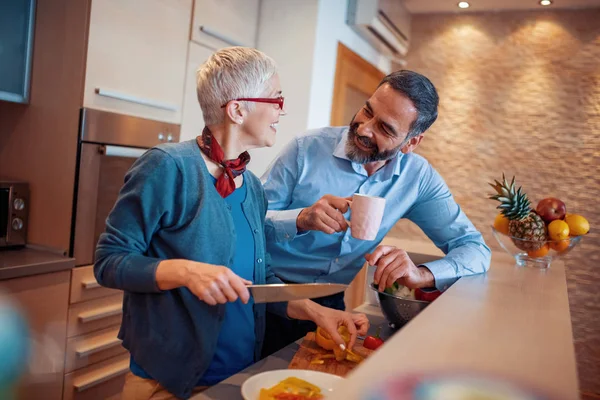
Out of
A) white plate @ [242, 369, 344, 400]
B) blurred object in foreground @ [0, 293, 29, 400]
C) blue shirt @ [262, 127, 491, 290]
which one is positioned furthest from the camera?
blurred object in foreground @ [0, 293, 29, 400]

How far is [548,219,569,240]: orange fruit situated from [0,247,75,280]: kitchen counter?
1798 millimetres

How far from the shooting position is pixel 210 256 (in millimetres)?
1233

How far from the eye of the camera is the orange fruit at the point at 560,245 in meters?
1.75

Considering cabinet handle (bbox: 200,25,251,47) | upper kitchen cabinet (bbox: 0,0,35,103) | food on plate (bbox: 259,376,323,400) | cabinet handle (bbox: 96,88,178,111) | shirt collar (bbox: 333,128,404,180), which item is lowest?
food on plate (bbox: 259,376,323,400)

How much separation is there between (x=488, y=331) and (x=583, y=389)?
3.88 m

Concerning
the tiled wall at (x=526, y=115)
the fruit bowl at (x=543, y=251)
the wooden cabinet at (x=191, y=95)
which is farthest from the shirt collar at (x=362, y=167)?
the tiled wall at (x=526, y=115)

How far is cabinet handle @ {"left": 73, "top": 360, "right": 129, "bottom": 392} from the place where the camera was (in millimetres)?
2236

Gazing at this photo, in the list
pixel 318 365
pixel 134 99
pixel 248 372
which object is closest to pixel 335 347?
pixel 318 365

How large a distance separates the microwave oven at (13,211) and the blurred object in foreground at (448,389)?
7.00 ft

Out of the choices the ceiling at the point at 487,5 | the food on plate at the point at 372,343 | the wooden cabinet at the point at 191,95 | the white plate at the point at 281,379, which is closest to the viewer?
the white plate at the point at 281,379

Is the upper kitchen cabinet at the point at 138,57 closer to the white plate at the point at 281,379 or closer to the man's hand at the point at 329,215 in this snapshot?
the man's hand at the point at 329,215

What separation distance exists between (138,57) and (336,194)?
1179mm

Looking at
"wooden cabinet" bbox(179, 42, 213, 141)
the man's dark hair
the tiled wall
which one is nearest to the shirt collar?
the man's dark hair

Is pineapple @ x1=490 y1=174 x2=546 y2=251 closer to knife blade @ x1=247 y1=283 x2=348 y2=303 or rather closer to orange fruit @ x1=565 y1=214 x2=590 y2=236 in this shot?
orange fruit @ x1=565 y1=214 x2=590 y2=236
